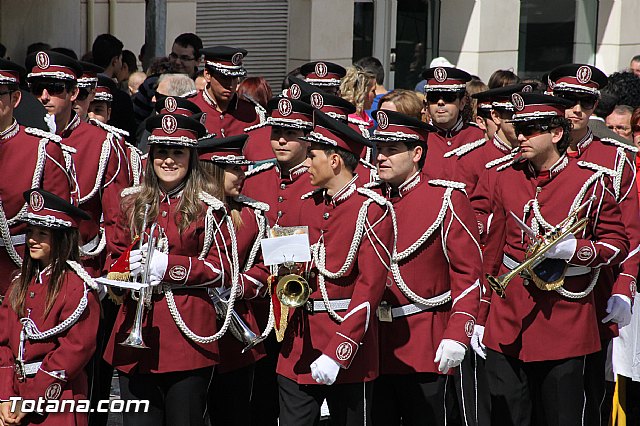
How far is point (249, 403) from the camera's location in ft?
22.4

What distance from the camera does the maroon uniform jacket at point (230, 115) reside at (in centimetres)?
846

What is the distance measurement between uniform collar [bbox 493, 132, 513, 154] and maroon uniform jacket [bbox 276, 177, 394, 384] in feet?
6.91

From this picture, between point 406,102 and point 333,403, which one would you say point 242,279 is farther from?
point 406,102

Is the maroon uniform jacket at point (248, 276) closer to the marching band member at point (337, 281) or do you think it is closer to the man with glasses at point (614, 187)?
the marching band member at point (337, 281)

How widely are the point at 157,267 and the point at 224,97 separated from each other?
277 cm

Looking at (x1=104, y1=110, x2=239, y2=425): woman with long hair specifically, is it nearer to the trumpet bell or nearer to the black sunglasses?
the trumpet bell

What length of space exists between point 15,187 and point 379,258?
1.99 meters

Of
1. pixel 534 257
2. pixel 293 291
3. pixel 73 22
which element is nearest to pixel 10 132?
pixel 293 291

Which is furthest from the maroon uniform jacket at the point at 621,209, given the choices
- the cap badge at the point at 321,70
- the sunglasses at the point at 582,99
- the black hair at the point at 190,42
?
the black hair at the point at 190,42

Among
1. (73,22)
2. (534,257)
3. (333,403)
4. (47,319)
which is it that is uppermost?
(73,22)

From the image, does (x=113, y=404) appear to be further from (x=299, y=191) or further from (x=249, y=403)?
(x=299, y=191)

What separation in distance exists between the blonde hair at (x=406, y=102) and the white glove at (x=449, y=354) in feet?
9.14

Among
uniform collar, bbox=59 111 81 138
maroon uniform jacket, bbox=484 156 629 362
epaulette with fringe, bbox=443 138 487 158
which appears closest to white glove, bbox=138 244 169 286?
uniform collar, bbox=59 111 81 138

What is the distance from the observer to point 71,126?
7391 millimetres
